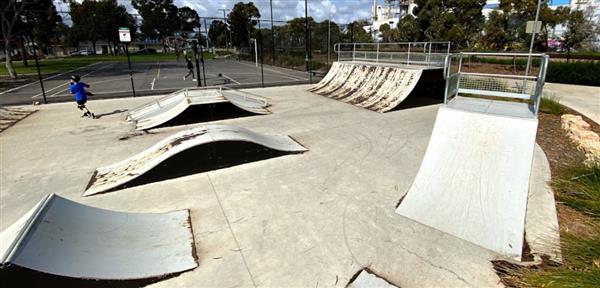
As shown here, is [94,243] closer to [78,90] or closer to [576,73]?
[78,90]

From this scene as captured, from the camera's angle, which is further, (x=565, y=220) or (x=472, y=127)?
(x=472, y=127)

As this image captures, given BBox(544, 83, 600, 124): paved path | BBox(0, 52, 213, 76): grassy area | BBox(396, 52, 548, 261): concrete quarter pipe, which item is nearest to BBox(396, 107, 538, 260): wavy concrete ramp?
BBox(396, 52, 548, 261): concrete quarter pipe

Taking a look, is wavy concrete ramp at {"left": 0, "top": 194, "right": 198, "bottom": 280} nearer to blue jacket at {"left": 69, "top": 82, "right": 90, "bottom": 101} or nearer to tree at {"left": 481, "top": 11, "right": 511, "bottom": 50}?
blue jacket at {"left": 69, "top": 82, "right": 90, "bottom": 101}

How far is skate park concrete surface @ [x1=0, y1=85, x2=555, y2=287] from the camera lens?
324cm

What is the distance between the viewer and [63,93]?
16.4m

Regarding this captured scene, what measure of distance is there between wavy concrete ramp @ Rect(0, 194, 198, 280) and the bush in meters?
20.6

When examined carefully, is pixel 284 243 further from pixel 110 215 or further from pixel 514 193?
pixel 514 193

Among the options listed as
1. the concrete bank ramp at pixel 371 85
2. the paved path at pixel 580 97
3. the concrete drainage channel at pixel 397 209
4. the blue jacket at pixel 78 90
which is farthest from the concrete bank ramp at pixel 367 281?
the blue jacket at pixel 78 90

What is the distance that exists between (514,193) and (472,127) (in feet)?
3.30

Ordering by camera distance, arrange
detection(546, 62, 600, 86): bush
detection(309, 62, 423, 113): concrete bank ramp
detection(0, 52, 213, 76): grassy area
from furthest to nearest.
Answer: detection(0, 52, 213, 76): grassy area
detection(546, 62, 600, 86): bush
detection(309, 62, 423, 113): concrete bank ramp

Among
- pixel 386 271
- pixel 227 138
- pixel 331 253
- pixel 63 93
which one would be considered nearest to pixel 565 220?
pixel 386 271

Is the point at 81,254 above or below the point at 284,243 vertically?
above

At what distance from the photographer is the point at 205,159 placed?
5762 mm

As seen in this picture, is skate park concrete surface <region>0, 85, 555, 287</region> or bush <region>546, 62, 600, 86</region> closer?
skate park concrete surface <region>0, 85, 555, 287</region>
